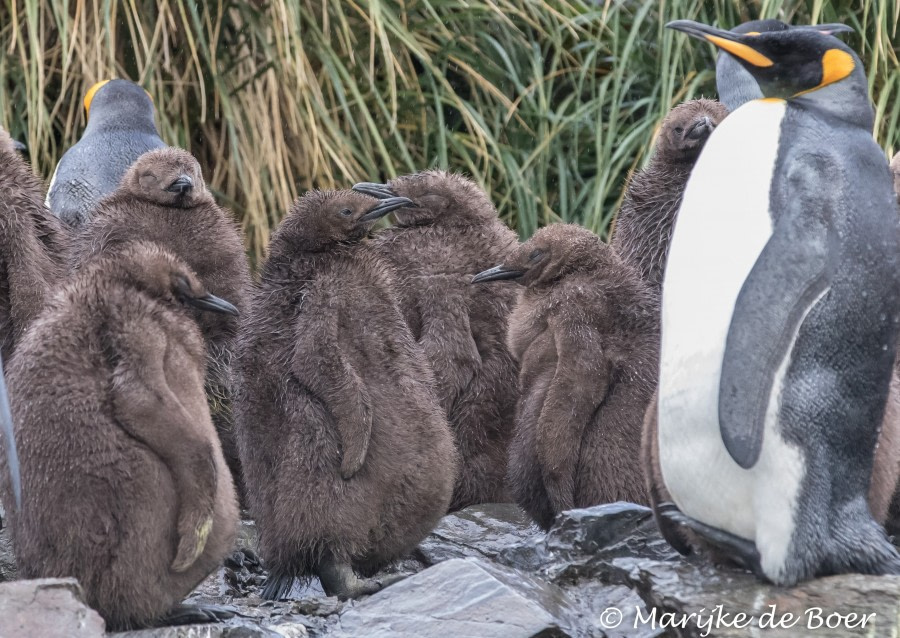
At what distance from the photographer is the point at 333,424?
4328 millimetres

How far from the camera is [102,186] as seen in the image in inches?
284

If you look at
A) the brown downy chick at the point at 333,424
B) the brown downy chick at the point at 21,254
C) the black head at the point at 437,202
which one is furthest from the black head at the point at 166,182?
the brown downy chick at the point at 333,424

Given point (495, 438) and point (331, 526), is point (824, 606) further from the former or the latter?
point (495, 438)

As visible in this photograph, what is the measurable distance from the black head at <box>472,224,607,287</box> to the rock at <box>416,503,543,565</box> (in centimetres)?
83

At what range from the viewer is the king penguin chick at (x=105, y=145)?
718 cm

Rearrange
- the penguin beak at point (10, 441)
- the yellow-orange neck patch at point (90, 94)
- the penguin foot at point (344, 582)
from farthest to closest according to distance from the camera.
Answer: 1. the yellow-orange neck patch at point (90, 94)
2. the penguin foot at point (344, 582)
3. the penguin beak at point (10, 441)

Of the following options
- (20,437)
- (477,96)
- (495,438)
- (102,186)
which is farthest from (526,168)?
(20,437)

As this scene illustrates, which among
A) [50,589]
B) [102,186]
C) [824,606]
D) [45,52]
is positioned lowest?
[824,606]

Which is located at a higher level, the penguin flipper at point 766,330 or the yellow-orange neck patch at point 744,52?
the yellow-orange neck patch at point 744,52

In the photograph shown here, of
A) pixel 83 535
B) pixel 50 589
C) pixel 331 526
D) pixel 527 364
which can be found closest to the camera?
pixel 50 589

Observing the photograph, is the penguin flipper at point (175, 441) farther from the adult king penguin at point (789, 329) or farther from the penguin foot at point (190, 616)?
the adult king penguin at point (789, 329)

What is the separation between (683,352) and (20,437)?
66.8 inches

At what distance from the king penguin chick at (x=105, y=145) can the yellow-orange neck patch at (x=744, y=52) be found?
4.12 m

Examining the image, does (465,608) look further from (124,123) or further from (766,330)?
(124,123)
